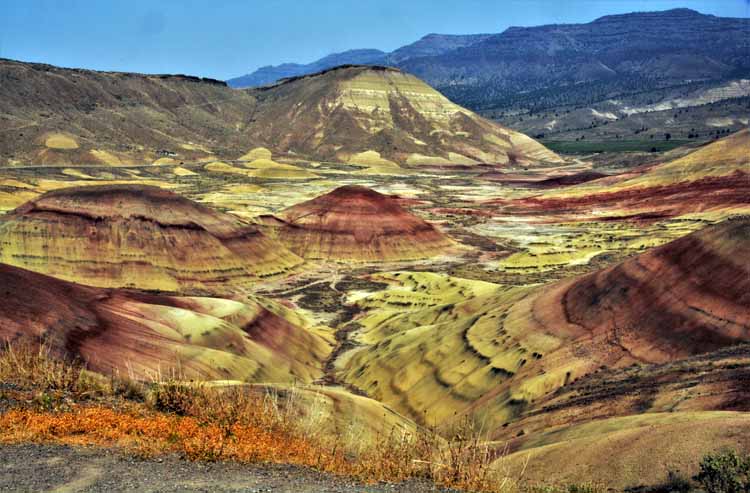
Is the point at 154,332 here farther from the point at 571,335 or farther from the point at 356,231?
the point at 356,231

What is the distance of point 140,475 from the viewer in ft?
32.9

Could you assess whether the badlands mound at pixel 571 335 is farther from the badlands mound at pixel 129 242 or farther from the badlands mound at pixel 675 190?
the badlands mound at pixel 675 190

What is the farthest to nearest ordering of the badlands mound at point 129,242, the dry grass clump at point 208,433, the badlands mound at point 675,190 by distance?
1. the badlands mound at point 675,190
2. the badlands mound at point 129,242
3. the dry grass clump at point 208,433

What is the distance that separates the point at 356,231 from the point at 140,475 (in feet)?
256

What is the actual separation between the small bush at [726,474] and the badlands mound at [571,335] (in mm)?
14944

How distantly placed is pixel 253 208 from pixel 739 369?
4040 inches

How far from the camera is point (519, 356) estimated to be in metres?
32.7

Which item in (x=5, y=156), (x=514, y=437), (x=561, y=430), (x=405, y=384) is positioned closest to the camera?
(x=561, y=430)

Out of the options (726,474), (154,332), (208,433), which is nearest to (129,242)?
(154,332)

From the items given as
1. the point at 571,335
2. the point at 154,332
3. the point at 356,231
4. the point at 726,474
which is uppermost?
the point at 726,474

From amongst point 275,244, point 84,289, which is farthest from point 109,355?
point 275,244

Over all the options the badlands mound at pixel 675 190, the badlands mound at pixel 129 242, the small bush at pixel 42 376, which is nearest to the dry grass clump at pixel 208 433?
the small bush at pixel 42 376

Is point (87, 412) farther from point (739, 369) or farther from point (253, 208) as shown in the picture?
point (253, 208)

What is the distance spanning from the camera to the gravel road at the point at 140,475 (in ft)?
31.5
